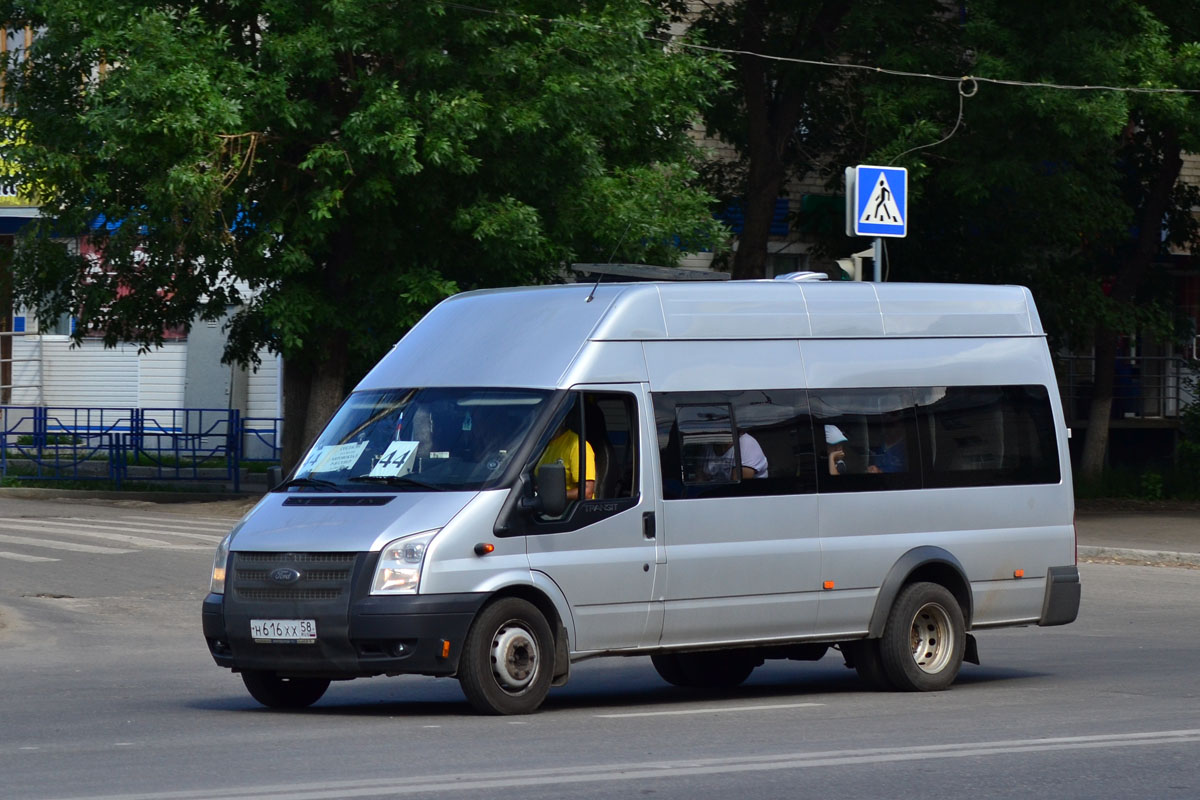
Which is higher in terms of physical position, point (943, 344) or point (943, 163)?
point (943, 163)

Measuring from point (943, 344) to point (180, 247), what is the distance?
602 inches

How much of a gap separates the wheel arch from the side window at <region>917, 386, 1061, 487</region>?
458 millimetres

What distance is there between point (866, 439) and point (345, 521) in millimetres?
3399

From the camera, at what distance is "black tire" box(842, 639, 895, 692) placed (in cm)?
1157

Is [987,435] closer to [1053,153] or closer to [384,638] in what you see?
[384,638]

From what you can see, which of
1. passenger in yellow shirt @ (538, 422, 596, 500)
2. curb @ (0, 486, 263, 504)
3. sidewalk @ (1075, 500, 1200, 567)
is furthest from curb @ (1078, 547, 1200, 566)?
curb @ (0, 486, 263, 504)

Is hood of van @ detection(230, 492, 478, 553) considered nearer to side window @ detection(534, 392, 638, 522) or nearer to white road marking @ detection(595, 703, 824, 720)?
side window @ detection(534, 392, 638, 522)

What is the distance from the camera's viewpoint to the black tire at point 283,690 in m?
10.5

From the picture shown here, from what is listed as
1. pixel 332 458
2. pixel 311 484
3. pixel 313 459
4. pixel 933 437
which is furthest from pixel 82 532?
pixel 933 437

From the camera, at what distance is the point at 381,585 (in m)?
9.64

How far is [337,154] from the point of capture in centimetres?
2336

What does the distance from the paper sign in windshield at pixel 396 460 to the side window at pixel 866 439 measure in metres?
2.51

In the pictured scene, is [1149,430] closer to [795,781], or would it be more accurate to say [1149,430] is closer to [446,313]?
[446,313]

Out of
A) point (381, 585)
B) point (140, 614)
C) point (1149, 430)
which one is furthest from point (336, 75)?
point (1149, 430)
